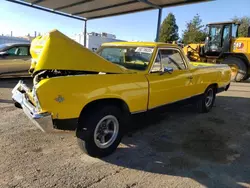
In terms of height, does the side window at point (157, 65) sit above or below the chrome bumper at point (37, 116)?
above

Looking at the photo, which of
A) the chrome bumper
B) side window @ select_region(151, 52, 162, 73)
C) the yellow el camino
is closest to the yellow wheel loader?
the yellow el camino

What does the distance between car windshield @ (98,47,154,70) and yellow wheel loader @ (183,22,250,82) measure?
10.2 metres

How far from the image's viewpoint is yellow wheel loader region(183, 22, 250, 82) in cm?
1295

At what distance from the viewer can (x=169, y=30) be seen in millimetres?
42156

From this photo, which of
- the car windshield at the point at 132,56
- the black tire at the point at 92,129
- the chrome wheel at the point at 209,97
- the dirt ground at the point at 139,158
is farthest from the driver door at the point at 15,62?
the black tire at the point at 92,129

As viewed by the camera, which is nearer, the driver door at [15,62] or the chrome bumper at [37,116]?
the chrome bumper at [37,116]

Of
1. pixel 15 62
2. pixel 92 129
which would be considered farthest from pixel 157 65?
pixel 15 62

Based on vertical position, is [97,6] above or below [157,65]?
above

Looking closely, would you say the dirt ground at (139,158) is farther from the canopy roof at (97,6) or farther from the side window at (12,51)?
the canopy roof at (97,6)

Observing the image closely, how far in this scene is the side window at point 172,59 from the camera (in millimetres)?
4555

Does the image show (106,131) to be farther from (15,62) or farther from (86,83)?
(15,62)

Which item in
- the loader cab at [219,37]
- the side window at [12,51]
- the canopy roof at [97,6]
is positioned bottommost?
the side window at [12,51]

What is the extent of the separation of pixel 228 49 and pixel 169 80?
10.3 meters

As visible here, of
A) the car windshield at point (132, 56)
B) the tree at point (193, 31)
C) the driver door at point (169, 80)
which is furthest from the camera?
the tree at point (193, 31)
